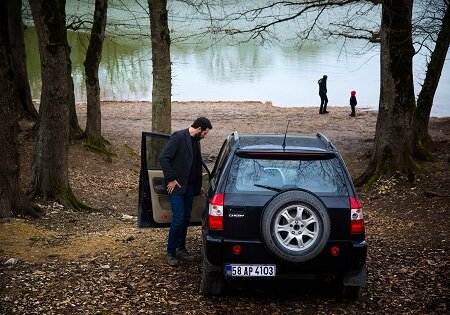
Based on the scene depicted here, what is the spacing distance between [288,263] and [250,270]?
39cm

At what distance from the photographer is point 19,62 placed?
1952cm

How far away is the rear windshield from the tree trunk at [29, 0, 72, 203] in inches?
234

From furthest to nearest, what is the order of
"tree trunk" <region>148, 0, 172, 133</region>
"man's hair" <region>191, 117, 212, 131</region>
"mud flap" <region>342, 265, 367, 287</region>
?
"tree trunk" <region>148, 0, 172, 133</region> → "man's hair" <region>191, 117, 212, 131</region> → "mud flap" <region>342, 265, 367, 287</region>

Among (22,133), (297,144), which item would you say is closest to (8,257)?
(297,144)

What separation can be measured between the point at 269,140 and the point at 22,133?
41.6 feet

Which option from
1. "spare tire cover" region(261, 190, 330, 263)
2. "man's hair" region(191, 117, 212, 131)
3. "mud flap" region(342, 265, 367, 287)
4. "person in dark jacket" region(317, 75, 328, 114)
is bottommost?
"mud flap" region(342, 265, 367, 287)

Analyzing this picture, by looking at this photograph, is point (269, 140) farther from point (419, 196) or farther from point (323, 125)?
point (323, 125)

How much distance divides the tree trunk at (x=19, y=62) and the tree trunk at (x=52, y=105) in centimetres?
857

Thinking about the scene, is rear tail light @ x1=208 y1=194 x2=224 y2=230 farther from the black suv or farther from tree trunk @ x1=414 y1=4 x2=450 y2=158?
tree trunk @ x1=414 y1=4 x2=450 y2=158

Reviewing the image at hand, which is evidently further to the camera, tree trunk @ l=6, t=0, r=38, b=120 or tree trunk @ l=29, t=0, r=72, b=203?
tree trunk @ l=6, t=0, r=38, b=120

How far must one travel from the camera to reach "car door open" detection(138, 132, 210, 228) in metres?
7.67

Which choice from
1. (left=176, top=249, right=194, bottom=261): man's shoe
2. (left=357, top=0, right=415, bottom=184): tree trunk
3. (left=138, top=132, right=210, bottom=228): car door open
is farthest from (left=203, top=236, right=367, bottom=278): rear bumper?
(left=357, top=0, right=415, bottom=184): tree trunk

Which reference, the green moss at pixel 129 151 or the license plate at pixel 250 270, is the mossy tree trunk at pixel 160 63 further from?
the license plate at pixel 250 270

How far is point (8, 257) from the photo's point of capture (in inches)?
295
